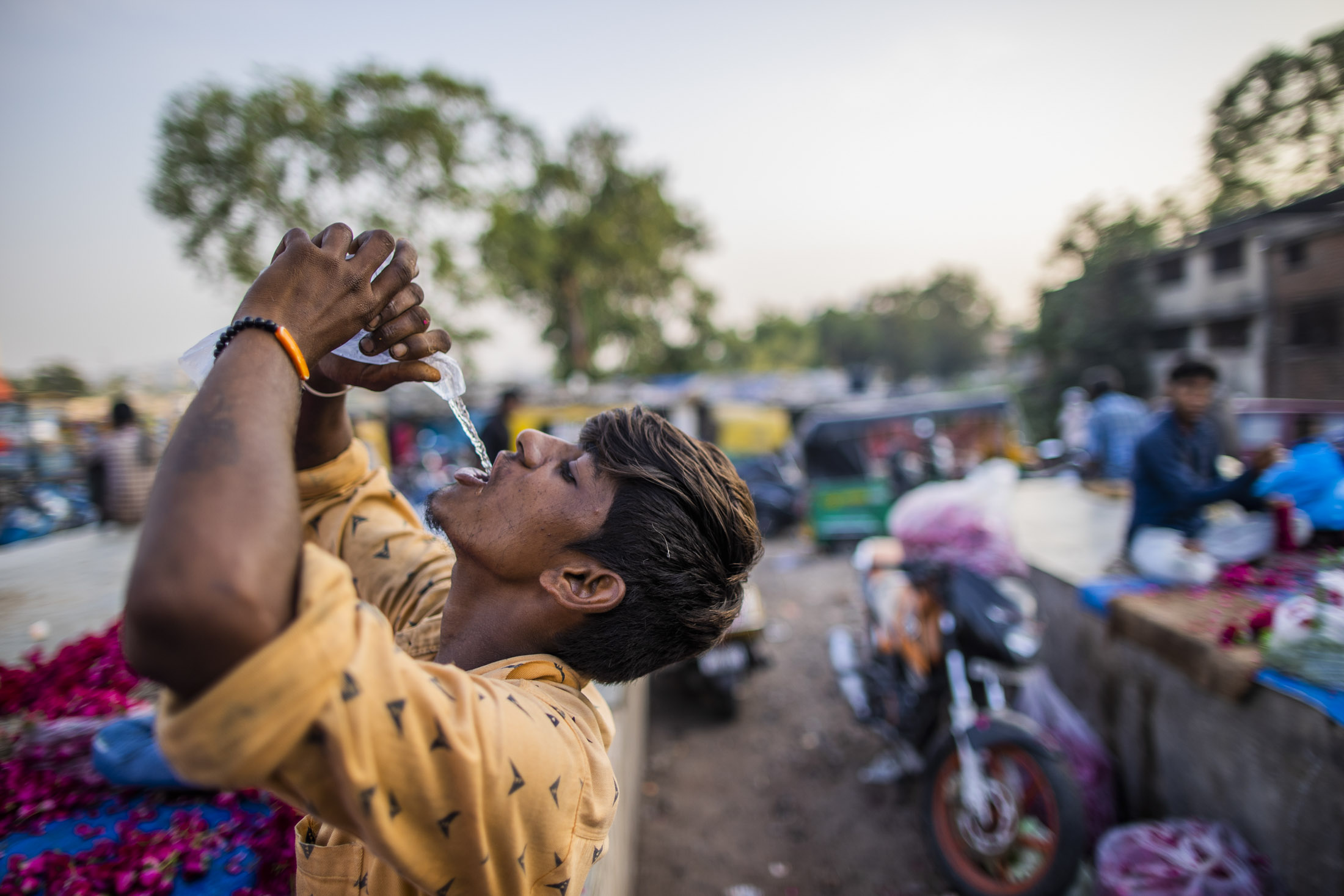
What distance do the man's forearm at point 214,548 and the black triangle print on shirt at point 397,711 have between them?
17cm

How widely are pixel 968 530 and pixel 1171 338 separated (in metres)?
2.43

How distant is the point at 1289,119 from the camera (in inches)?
102

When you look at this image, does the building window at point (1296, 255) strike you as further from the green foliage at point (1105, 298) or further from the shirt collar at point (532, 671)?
the shirt collar at point (532, 671)

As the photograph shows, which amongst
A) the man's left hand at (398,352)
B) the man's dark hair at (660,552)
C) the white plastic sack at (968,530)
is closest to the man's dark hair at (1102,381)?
the white plastic sack at (968,530)

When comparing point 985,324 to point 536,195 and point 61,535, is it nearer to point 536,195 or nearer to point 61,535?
point 536,195

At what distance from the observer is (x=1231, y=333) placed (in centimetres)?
369

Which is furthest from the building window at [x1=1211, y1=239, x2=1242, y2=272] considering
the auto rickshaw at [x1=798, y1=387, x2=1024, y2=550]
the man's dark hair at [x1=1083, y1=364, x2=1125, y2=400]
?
the auto rickshaw at [x1=798, y1=387, x2=1024, y2=550]

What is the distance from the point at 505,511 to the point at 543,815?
1.90 feet

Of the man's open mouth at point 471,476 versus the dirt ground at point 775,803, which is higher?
the man's open mouth at point 471,476

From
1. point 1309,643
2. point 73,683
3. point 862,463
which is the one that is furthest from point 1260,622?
point 862,463

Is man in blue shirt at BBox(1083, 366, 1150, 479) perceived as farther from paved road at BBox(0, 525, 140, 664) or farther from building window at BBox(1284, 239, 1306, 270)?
paved road at BBox(0, 525, 140, 664)

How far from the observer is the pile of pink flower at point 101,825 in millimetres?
1601

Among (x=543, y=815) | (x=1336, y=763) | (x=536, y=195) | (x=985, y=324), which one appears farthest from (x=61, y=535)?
(x=985, y=324)

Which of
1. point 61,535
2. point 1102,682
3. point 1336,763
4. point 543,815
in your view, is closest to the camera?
point 543,815
